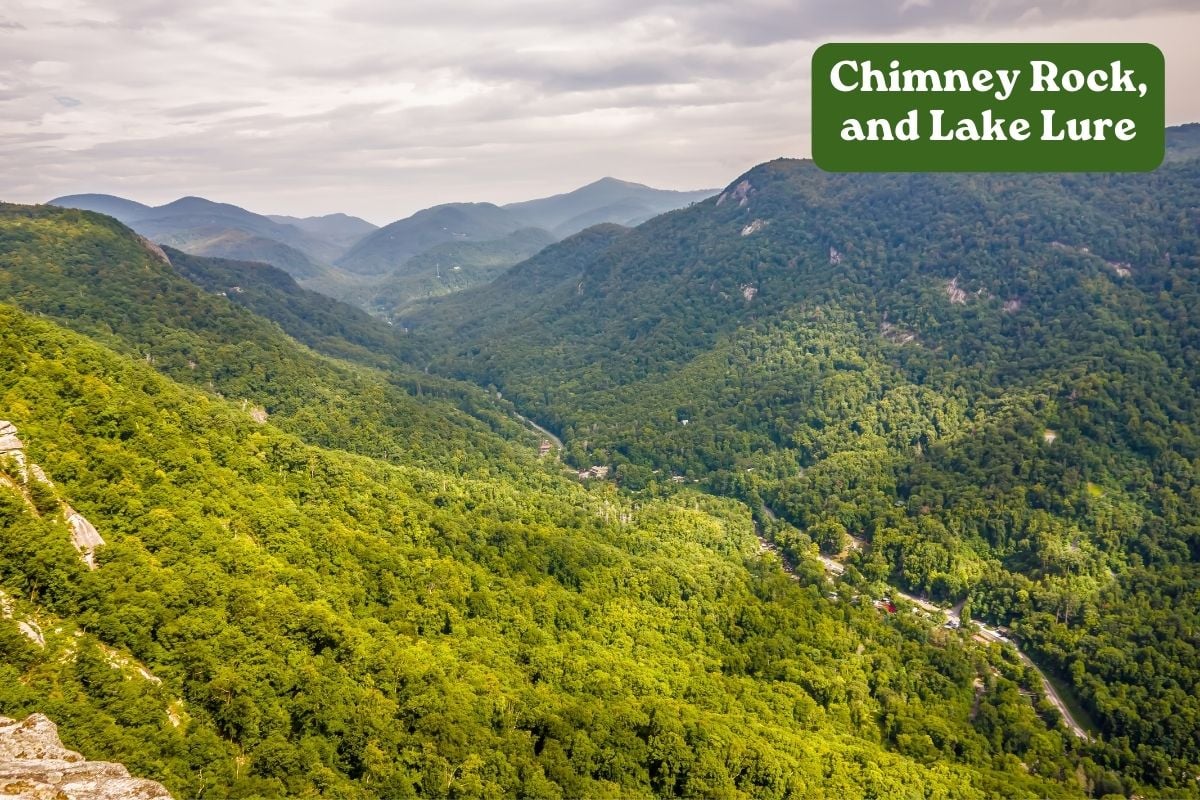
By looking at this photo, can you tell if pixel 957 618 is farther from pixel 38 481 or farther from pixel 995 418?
pixel 38 481

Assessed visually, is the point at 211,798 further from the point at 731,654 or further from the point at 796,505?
the point at 796,505

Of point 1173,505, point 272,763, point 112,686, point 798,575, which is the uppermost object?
point 112,686

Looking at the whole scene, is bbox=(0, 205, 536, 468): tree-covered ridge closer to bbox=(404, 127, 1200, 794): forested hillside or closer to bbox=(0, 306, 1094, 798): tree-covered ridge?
bbox=(0, 306, 1094, 798): tree-covered ridge

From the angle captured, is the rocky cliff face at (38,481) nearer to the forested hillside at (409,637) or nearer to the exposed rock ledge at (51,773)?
the forested hillside at (409,637)

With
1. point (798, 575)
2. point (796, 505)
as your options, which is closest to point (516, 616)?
point (798, 575)

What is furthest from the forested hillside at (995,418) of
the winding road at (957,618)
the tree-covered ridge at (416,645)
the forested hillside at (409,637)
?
the tree-covered ridge at (416,645)

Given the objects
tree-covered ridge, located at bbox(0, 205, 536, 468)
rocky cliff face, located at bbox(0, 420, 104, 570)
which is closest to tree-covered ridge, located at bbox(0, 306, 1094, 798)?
rocky cliff face, located at bbox(0, 420, 104, 570)

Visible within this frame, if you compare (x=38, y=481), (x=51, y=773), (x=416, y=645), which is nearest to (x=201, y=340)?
(x=38, y=481)
